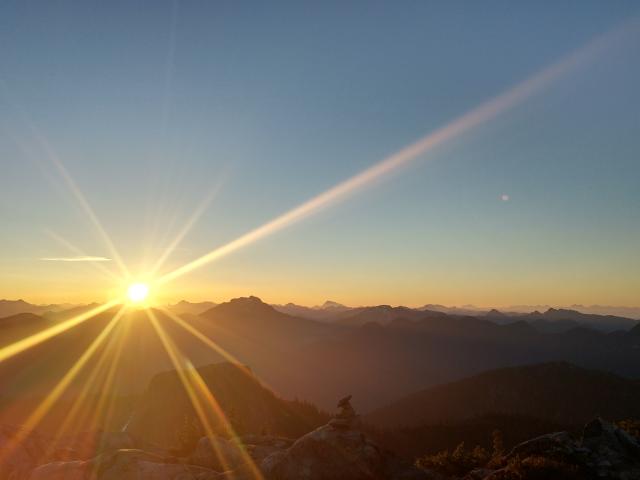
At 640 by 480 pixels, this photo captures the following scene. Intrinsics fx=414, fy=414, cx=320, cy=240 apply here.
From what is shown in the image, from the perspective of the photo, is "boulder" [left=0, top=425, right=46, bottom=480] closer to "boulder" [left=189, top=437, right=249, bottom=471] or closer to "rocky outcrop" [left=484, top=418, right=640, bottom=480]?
"boulder" [left=189, top=437, right=249, bottom=471]

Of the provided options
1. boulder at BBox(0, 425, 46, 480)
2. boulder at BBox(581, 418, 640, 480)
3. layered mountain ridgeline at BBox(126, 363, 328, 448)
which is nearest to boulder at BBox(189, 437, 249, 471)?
boulder at BBox(0, 425, 46, 480)

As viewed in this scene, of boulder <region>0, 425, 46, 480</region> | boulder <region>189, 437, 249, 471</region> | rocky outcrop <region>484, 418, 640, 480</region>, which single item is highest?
rocky outcrop <region>484, 418, 640, 480</region>

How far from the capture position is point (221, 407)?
135875 mm

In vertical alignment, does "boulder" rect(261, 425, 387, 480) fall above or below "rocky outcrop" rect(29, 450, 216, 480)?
above

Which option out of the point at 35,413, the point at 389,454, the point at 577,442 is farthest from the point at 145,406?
the point at 577,442

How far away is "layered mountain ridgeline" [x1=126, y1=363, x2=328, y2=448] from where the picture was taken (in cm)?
12025

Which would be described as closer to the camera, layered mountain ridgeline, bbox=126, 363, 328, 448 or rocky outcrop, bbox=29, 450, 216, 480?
rocky outcrop, bbox=29, 450, 216, 480

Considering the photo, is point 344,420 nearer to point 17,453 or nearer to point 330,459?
point 330,459

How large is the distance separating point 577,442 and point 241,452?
79.2 feet

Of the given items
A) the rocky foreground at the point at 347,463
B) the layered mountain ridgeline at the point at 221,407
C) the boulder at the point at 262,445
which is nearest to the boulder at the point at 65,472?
the rocky foreground at the point at 347,463

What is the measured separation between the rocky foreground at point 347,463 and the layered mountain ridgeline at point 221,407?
87857mm

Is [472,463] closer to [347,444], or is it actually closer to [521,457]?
[521,457]

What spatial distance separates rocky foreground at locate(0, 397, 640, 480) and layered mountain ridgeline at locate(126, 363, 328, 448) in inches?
3459

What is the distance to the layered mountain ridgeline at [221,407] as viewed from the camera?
4734 inches
